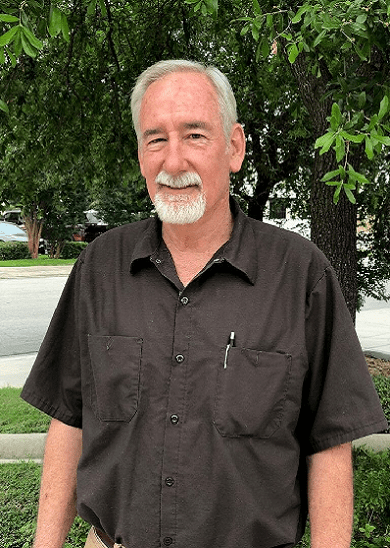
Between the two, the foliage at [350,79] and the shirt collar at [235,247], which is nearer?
the shirt collar at [235,247]

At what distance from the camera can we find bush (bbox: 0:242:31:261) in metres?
27.5

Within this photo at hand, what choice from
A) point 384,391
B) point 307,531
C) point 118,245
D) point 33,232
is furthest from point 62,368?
point 33,232

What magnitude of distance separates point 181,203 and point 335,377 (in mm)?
591

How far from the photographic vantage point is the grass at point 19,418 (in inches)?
223

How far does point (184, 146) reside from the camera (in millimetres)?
1771

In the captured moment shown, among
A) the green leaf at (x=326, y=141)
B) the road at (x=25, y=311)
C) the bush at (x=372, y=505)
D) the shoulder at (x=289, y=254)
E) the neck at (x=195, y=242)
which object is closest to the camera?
the shoulder at (x=289, y=254)

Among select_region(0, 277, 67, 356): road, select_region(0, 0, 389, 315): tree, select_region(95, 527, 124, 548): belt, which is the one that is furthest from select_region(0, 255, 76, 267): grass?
select_region(95, 527, 124, 548): belt

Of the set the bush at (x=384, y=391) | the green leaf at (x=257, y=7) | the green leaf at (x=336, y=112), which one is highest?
the green leaf at (x=257, y=7)

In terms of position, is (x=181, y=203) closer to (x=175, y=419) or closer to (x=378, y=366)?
(x=175, y=419)

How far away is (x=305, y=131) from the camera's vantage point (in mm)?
7031

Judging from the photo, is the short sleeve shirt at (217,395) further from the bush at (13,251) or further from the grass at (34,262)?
the bush at (13,251)

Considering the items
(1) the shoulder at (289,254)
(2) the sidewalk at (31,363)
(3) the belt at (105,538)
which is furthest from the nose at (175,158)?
(2) the sidewalk at (31,363)

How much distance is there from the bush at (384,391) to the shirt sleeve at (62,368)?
4814 millimetres

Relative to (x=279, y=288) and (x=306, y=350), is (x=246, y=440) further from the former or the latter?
(x=279, y=288)
